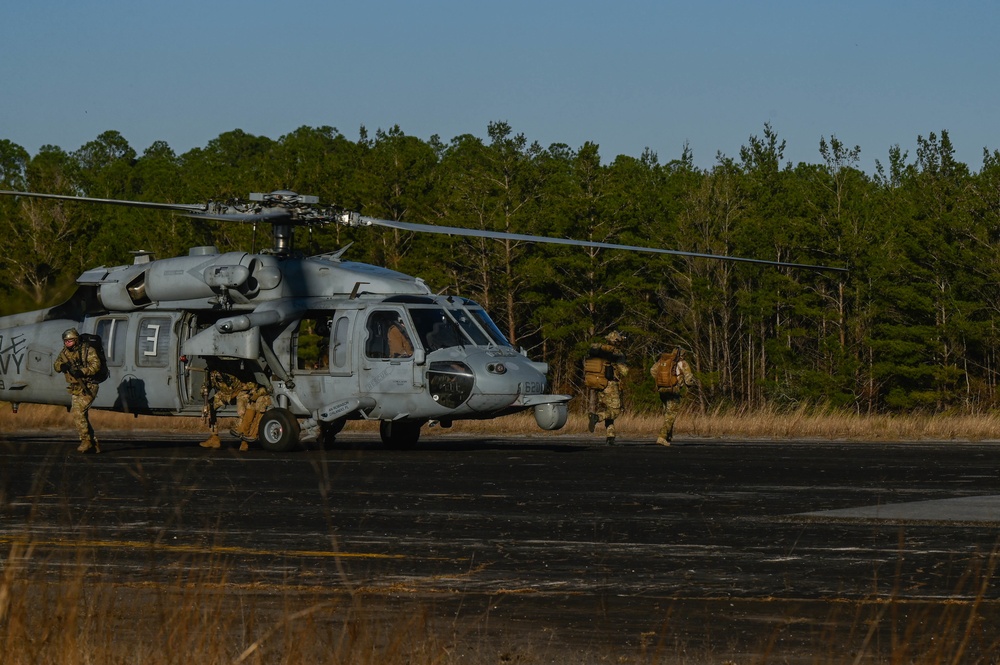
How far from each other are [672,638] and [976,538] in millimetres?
4750

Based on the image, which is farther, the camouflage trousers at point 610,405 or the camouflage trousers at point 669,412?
the camouflage trousers at point 610,405

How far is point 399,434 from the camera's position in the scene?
24.1 meters

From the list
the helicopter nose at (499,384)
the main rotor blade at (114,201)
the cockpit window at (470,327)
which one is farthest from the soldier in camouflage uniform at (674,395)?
the main rotor blade at (114,201)

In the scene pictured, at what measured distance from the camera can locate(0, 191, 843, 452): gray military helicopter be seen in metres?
22.0

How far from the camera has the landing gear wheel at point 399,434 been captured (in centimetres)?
2389

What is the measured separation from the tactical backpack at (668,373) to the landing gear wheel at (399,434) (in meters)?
4.12

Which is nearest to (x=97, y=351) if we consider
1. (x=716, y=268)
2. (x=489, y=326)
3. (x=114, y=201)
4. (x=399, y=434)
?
(x=114, y=201)

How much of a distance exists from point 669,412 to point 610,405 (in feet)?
3.56

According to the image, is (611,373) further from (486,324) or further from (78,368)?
(78,368)

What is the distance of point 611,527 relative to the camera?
40.4 feet

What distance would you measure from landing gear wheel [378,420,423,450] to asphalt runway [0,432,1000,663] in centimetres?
284

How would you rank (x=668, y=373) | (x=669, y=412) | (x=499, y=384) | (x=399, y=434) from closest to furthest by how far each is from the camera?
(x=499, y=384), (x=399, y=434), (x=669, y=412), (x=668, y=373)

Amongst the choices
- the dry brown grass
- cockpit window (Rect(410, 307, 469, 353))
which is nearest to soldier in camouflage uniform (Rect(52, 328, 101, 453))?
cockpit window (Rect(410, 307, 469, 353))

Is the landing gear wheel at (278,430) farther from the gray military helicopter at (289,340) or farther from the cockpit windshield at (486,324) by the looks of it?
the cockpit windshield at (486,324)
